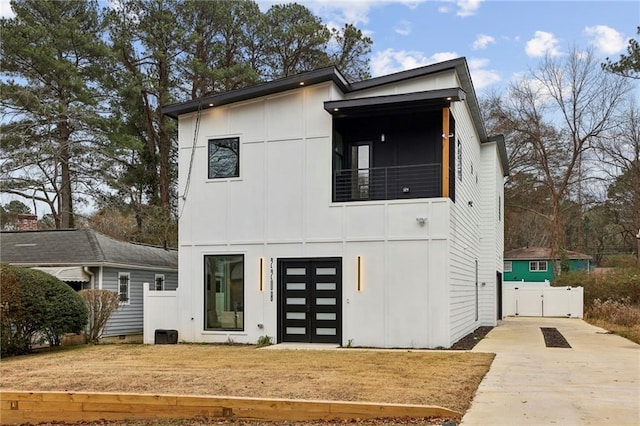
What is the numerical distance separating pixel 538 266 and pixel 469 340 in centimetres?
3303

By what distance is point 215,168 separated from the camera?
Result: 14992mm

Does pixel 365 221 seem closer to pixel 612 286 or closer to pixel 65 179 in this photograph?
pixel 612 286

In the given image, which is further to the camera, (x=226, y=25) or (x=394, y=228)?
(x=226, y=25)

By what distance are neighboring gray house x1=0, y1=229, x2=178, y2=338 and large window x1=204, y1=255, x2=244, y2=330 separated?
4.96m

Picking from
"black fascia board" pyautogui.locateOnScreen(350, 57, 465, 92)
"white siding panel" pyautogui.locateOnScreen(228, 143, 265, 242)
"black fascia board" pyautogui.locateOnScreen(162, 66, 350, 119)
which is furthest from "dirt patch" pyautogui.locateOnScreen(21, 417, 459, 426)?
"black fascia board" pyautogui.locateOnScreen(350, 57, 465, 92)

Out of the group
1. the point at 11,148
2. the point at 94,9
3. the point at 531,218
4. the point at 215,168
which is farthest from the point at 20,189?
the point at 531,218

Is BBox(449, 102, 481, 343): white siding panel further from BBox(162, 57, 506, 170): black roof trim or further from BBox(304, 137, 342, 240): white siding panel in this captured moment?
BBox(304, 137, 342, 240): white siding panel

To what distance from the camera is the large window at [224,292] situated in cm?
1438

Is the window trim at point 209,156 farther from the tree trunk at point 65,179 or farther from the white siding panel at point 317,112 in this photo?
the tree trunk at point 65,179

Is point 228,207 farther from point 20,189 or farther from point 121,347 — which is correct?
point 20,189

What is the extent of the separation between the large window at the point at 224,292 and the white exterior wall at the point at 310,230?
0.17 meters

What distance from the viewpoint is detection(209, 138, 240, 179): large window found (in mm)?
14783

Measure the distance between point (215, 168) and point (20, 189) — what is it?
1374 cm

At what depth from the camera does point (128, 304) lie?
19.6 m
